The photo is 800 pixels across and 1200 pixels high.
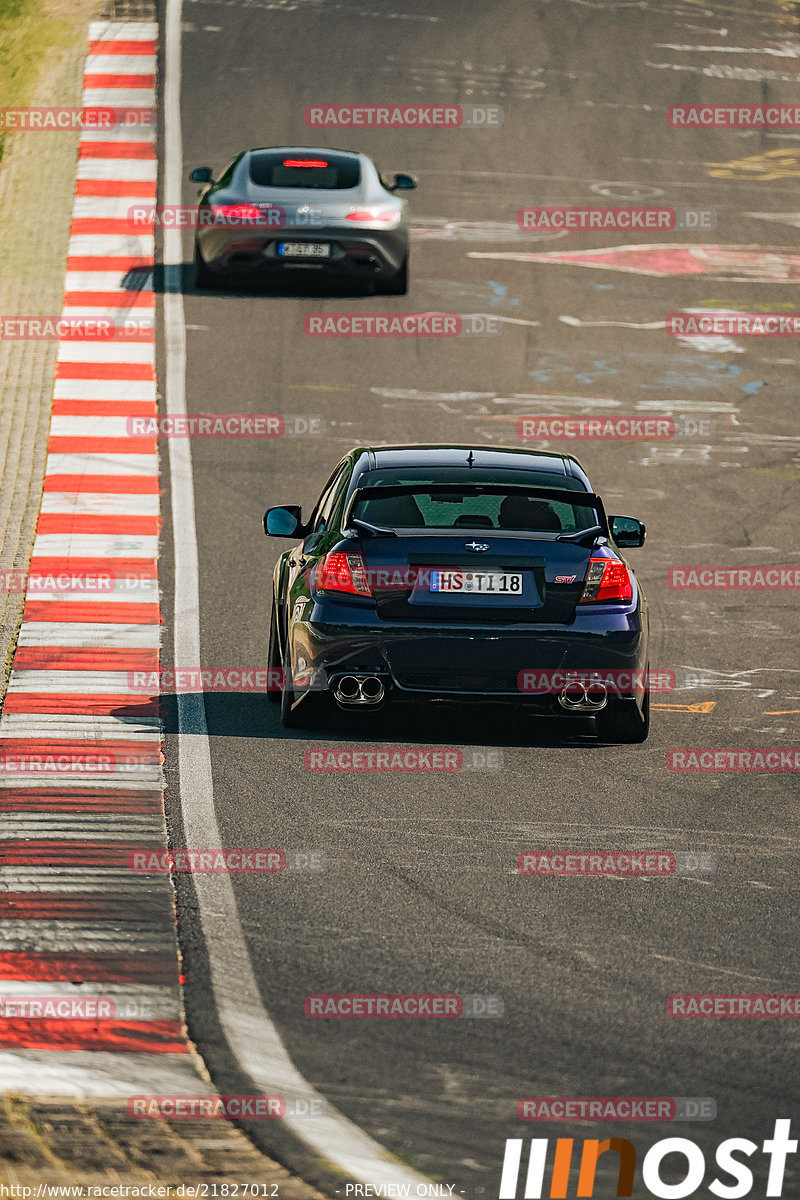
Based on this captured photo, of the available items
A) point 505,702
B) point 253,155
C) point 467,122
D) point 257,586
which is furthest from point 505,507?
point 467,122

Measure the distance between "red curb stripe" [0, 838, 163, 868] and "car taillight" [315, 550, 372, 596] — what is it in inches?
80.8

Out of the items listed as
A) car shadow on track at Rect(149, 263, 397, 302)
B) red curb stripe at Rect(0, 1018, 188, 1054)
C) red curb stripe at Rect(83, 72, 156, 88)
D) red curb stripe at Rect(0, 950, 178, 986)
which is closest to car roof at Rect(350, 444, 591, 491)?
red curb stripe at Rect(0, 950, 178, 986)

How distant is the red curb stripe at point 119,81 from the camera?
3036cm

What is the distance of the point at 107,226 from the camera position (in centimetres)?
2473

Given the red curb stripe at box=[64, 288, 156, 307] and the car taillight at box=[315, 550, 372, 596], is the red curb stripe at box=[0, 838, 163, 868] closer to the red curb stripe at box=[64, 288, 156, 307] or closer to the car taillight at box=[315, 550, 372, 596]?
the car taillight at box=[315, 550, 372, 596]

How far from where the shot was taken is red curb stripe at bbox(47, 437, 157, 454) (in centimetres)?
1750

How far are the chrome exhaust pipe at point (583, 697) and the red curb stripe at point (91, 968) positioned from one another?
347 cm

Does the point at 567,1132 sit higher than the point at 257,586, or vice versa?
the point at 567,1132

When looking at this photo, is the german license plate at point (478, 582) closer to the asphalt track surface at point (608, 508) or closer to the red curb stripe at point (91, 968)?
the asphalt track surface at point (608, 508)

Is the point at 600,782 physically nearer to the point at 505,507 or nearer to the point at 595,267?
the point at 505,507

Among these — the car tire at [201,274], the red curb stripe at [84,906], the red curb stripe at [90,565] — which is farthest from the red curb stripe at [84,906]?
the car tire at [201,274]

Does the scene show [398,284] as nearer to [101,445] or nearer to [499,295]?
[499,295]

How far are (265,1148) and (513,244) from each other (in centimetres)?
2060

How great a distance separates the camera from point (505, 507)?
991 cm
